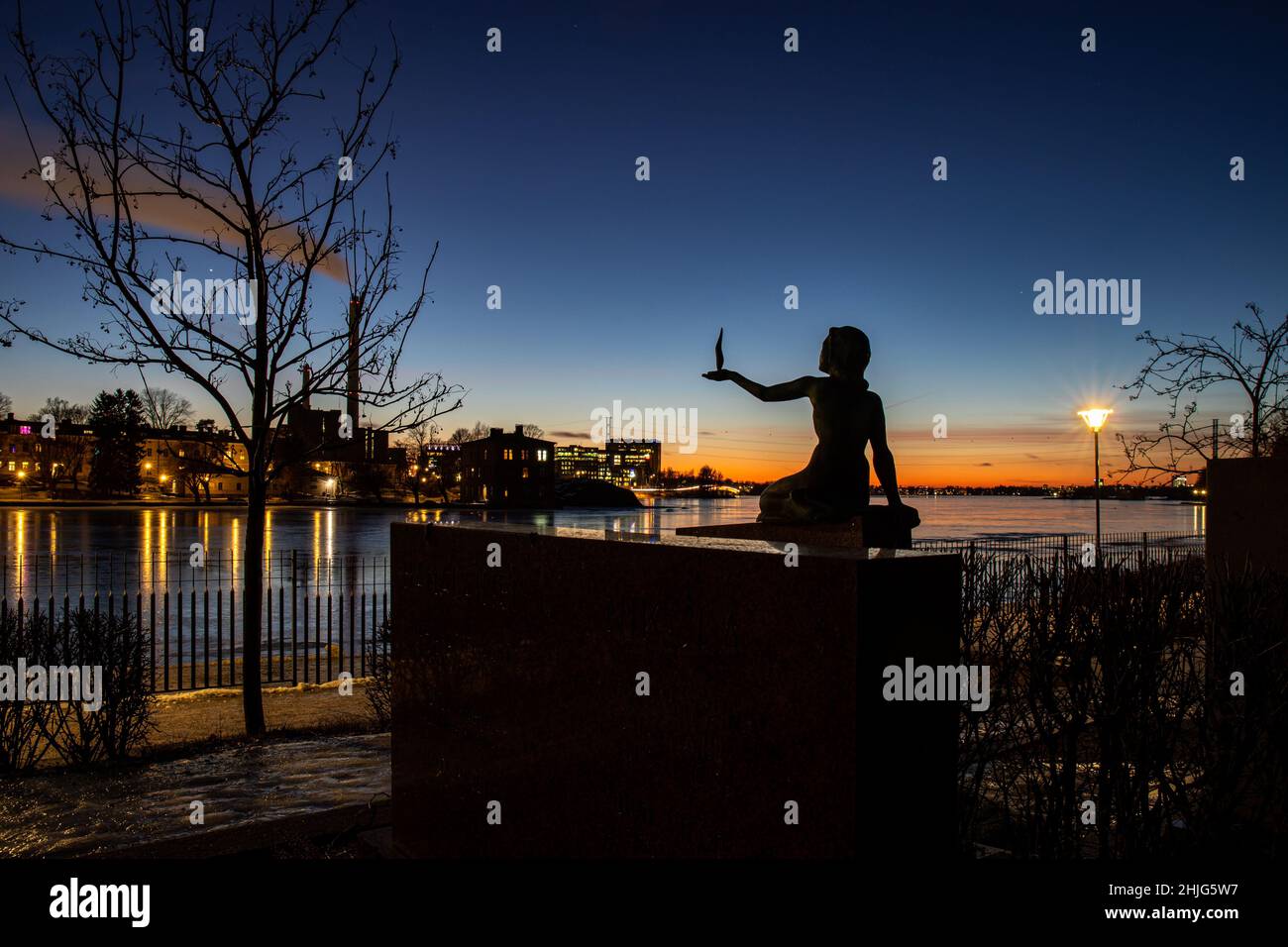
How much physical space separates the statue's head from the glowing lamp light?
20.9 m

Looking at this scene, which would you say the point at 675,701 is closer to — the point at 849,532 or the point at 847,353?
the point at 849,532

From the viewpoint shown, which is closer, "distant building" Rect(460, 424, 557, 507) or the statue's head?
the statue's head

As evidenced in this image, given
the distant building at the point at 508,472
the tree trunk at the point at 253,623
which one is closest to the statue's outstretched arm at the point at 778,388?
the tree trunk at the point at 253,623

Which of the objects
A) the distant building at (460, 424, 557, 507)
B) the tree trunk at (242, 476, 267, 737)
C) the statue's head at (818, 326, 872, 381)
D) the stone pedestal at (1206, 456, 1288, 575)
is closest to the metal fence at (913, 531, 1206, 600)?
the stone pedestal at (1206, 456, 1288, 575)

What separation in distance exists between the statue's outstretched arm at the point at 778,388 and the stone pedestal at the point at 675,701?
2989mm

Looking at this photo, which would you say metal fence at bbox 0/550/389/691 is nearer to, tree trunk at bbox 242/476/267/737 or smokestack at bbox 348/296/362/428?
tree trunk at bbox 242/476/267/737

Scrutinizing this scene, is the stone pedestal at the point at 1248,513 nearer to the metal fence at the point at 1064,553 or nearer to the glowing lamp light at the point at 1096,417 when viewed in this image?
the metal fence at the point at 1064,553

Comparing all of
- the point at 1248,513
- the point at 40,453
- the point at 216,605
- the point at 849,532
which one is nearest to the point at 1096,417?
the point at 1248,513

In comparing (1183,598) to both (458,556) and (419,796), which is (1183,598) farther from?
(419,796)

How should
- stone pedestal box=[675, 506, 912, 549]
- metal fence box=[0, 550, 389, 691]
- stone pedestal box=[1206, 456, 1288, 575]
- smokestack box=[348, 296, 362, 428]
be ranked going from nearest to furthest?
1. stone pedestal box=[675, 506, 912, 549]
2. stone pedestal box=[1206, 456, 1288, 575]
3. smokestack box=[348, 296, 362, 428]
4. metal fence box=[0, 550, 389, 691]

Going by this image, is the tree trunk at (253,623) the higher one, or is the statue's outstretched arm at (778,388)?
the statue's outstretched arm at (778,388)

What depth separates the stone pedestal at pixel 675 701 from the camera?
2180 millimetres

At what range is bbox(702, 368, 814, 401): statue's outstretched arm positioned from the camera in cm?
639
